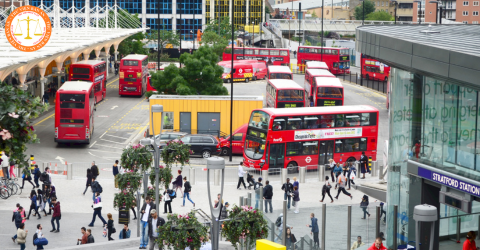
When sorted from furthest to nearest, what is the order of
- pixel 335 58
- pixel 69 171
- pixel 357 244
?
pixel 335 58 < pixel 69 171 < pixel 357 244

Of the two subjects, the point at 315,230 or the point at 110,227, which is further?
the point at 110,227

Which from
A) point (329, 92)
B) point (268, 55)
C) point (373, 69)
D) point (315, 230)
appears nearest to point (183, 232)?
point (315, 230)

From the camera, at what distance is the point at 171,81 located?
138 ft

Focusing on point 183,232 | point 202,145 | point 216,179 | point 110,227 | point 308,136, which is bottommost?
point 216,179

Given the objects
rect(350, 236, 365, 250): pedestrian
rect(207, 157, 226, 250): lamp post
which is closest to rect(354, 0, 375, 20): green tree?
rect(350, 236, 365, 250): pedestrian

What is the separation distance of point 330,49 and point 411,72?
186ft

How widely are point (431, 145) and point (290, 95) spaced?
89.3 ft

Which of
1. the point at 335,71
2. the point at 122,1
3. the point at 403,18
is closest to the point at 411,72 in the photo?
the point at 335,71

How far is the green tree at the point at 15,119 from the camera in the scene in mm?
11828

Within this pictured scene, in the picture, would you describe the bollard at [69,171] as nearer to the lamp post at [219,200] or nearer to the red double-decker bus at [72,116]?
the red double-decker bus at [72,116]

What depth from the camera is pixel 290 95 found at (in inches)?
1650

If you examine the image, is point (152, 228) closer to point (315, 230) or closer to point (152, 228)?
point (152, 228)

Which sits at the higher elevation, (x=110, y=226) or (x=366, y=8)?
(x=366, y=8)

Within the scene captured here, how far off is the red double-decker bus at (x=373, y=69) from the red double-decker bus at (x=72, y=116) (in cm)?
3436
